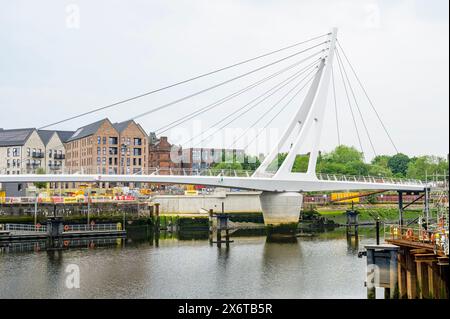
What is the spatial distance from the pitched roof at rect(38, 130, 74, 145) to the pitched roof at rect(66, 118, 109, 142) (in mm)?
1329

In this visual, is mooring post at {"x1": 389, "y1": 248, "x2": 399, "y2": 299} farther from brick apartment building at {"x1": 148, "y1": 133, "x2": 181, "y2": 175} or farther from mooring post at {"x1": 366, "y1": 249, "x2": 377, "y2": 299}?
brick apartment building at {"x1": 148, "y1": 133, "x2": 181, "y2": 175}

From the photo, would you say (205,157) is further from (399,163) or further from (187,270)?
(187,270)

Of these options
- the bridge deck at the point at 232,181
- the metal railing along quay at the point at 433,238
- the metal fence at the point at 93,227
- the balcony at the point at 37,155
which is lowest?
the metal fence at the point at 93,227

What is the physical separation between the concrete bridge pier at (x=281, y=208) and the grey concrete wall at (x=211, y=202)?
40.6ft

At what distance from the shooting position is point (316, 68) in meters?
46.3

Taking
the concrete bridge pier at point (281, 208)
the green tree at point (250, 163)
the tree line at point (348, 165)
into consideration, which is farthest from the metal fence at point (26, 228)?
the green tree at point (250, 163)

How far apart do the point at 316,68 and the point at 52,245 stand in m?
22.9

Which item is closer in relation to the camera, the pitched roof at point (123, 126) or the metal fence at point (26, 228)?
the metal fence at point (26, 228)

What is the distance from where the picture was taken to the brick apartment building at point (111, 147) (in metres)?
→ 73.2

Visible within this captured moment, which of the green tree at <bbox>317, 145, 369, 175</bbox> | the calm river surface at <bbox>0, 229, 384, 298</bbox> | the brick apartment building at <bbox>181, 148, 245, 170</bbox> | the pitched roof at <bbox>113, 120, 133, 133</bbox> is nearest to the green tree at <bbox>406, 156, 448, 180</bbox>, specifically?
the green tree at <bbox>317, 145, 369, 175</bbox>

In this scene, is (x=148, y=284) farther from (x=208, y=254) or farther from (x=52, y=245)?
(x=52, y=245)

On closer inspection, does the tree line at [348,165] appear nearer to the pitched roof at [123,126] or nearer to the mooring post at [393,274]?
the pitched roof at [123,126]

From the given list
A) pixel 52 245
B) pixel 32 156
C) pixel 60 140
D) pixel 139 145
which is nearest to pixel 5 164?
pixel 32 156

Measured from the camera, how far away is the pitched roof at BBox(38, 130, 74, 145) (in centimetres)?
7988
